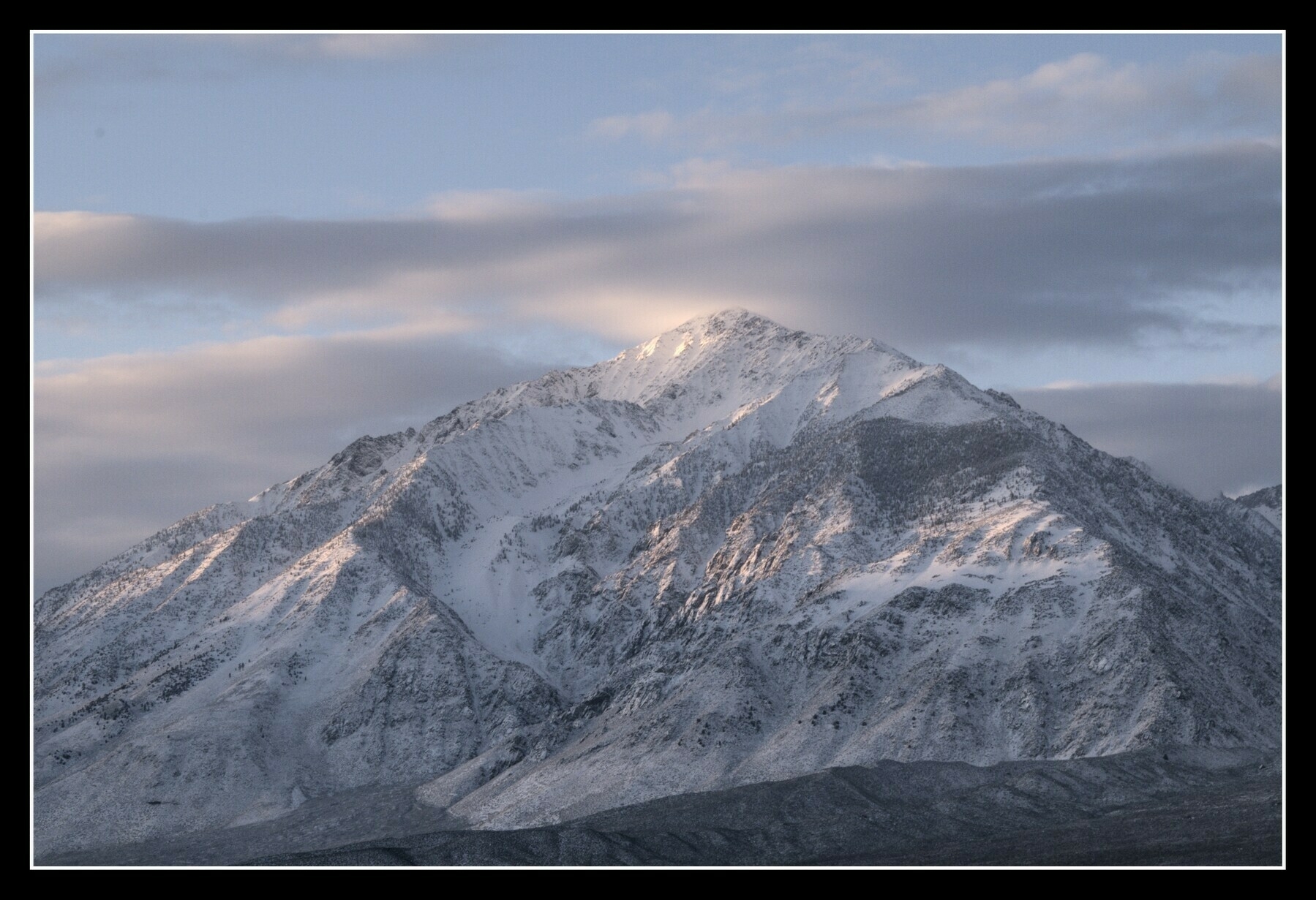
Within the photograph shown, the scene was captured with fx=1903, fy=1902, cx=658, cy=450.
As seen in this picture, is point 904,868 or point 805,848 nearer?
point 904,868

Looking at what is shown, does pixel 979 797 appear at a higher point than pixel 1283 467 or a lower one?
lower
